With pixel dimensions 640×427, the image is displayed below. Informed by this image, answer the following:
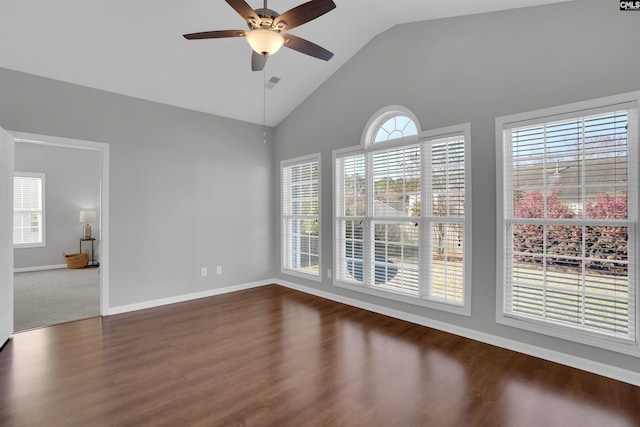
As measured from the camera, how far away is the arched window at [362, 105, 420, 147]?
3.84m

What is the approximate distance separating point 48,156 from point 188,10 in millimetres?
6593

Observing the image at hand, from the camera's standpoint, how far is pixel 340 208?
15.6 ft

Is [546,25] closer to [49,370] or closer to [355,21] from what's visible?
[355,21]

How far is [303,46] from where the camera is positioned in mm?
2480

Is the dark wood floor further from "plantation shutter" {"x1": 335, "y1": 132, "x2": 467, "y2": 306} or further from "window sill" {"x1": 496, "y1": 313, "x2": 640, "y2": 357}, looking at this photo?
"plantation shutter" {"x1": 335, "y1": 132, "x2": 467, "y2": 306}

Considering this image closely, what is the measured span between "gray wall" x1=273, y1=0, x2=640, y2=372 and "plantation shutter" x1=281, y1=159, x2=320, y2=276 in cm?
91

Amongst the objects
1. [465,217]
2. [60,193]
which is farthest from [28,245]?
[465,217]

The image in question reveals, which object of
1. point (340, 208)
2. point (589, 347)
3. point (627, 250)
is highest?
point (340, 208)

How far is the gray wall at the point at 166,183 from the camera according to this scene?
12.5 feet

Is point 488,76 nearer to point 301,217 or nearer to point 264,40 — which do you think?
point 264,40

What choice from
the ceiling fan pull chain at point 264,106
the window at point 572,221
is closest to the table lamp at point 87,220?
the ceiling fan pull chain at point 264,106

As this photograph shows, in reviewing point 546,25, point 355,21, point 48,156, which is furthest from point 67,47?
point 48,156

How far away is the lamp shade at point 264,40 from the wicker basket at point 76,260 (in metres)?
7.59

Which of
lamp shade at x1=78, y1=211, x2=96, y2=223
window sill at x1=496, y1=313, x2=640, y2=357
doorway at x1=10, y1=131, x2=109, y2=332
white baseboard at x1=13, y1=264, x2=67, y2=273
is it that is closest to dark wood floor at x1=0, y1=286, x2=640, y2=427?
window sill at x1=496, y1=313, x2=640, y2=357
